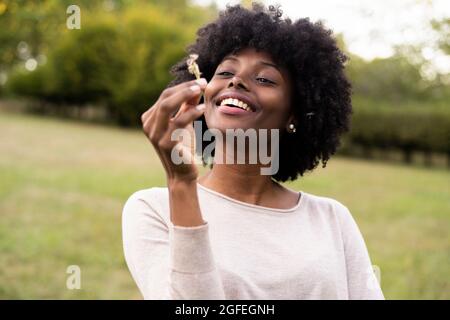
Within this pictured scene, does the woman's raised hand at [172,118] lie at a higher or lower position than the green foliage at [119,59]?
lower

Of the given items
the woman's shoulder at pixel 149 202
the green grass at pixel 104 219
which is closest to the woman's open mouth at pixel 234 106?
the woman's shoulder at pixel 149 202

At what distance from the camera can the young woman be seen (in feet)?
4.98

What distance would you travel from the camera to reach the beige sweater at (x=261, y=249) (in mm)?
1796

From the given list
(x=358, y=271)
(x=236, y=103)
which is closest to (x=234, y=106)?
(x=236, y=103)

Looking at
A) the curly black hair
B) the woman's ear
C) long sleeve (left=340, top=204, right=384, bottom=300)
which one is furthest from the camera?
the woman's ear

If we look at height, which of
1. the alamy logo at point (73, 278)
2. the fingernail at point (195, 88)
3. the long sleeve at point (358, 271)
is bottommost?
the alamy logo at point (73, 278)

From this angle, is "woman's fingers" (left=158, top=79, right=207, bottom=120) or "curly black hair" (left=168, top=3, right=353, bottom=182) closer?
"woman's fingers" (left=158, top=79, right=207, bottom=120)

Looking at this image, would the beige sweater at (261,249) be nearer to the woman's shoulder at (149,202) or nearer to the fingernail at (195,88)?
the woman's shoulder at (149,202)

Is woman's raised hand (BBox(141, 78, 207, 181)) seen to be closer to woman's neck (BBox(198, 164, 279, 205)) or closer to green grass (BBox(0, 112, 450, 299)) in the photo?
woman's neck (BBox(198, 164, 279, 205))

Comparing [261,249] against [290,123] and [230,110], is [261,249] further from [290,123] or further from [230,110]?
[290,123]

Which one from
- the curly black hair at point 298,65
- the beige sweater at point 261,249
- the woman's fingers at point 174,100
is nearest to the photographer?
the woman's fingers at point 174,100

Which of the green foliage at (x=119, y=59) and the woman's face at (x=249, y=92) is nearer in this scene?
the woman's face at (x=249, y=92)

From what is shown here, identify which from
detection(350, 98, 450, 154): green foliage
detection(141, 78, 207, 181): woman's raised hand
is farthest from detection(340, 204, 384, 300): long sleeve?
detection(350, 98, 450, 154): green foliage

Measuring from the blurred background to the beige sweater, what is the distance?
3.34ft
